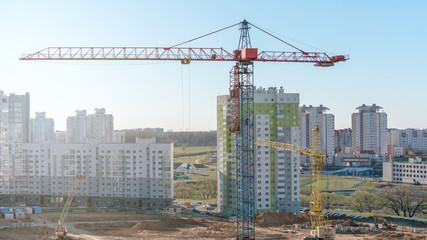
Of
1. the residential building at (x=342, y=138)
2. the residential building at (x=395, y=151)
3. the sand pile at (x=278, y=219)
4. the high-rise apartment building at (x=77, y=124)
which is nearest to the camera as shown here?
the sand pile at (x=278, y=219)

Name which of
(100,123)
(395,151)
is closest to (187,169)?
(100,123)

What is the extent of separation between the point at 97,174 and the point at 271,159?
56.7 feet

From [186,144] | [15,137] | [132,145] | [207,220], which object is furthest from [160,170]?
[186,144]

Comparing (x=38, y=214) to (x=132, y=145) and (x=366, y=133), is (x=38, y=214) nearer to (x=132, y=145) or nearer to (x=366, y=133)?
(x=132, y=145)

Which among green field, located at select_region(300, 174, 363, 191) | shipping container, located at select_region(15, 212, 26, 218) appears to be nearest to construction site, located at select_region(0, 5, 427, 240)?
shipping container, located at select_region(15, 212, 26, 218)

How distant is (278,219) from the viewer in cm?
3738

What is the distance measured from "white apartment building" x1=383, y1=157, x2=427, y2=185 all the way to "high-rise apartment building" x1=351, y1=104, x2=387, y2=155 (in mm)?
26296

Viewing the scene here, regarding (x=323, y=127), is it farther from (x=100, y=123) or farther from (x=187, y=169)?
(x=100, y=123)

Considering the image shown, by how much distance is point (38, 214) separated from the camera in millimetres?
40906

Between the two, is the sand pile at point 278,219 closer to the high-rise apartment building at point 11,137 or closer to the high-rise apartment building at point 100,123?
the high-rise apartment building at point 11,137

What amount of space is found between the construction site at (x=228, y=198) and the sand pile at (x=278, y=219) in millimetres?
93

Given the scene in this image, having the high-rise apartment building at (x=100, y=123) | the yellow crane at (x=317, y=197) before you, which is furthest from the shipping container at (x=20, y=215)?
the high-rise apartment building at (x=100, y=123)

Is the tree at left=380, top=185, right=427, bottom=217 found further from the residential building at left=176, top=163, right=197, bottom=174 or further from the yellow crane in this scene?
the residential building at left=176, top=163, right=197, bottom=174

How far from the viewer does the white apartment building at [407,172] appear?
62.5 metres
